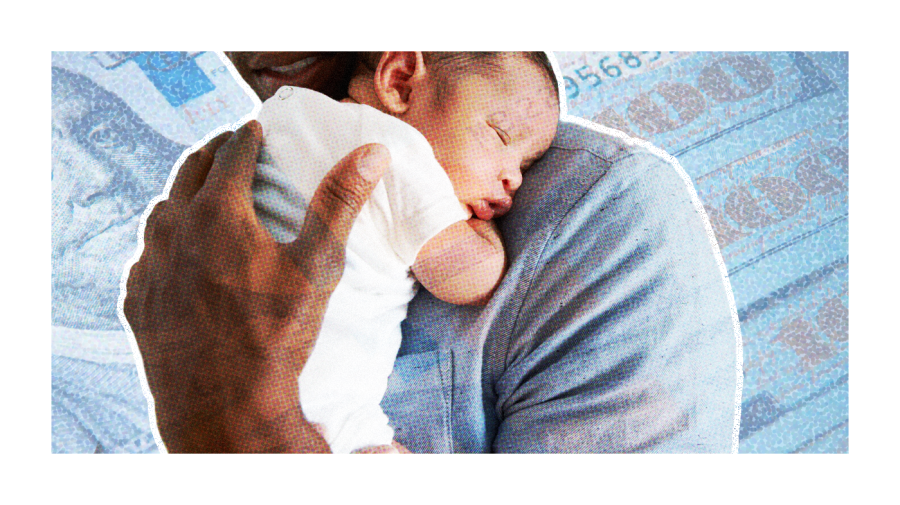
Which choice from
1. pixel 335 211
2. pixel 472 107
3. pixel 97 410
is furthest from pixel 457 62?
pixel 97 410

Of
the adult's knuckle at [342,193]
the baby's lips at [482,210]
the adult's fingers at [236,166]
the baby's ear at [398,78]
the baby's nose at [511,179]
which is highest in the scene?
the baby's ear at [398,78]

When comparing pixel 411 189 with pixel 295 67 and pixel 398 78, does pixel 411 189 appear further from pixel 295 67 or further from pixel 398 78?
pixel 295 67

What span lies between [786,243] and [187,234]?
106 centimetres

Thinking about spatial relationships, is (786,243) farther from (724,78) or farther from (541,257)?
(541,257)

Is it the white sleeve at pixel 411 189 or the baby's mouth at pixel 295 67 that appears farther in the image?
the baby's mouth at pixel 295 67

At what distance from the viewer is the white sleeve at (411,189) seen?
1.40 metres

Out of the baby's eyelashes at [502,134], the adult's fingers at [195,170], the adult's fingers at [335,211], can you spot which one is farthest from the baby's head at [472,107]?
the adult's fingers at [195,170]

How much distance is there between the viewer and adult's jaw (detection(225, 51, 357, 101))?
152 cm

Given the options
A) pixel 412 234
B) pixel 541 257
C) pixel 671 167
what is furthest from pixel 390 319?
pixel 671 167

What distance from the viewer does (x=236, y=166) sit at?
1.43 m

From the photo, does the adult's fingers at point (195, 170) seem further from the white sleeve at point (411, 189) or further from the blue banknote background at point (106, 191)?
the white sleeve at point (411, 189)

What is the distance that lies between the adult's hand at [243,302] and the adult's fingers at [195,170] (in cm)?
3

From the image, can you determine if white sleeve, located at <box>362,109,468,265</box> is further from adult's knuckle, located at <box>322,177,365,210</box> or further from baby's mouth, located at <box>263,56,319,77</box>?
baby's mouth, located at <box>263,56,319,77</box>

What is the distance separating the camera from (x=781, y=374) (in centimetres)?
156
